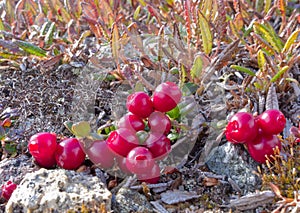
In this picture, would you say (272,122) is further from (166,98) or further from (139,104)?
(139,104)

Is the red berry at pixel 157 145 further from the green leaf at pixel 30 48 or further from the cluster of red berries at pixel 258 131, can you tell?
the green leaf at pixel 30 48

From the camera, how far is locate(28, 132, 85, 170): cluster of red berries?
8.61 ft

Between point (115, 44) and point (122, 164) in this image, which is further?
point (115, 44)

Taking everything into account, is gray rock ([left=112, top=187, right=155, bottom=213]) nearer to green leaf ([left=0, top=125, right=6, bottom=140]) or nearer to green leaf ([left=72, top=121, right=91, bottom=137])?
green leaf ([left=72, top=121, right=91, bottom=137])

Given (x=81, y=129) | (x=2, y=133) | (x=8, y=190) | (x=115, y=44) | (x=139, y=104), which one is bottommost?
(x=8, y=190)

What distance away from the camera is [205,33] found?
3115 mm

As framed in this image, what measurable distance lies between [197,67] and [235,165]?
0.61 metres

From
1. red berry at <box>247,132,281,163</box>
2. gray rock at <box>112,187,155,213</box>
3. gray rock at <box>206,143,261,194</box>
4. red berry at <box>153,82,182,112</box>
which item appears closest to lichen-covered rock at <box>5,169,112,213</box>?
gray rock at <box>112,187,155,213</box>

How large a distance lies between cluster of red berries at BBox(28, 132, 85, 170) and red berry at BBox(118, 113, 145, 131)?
26 centimetres

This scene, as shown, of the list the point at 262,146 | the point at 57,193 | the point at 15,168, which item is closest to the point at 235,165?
the point at 262,146

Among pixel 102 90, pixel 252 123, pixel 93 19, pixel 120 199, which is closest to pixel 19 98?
pixel 102 90

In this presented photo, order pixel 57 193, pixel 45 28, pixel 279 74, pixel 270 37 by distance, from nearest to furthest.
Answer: pixel 57 193, pixel 279 74, pixel 270 37, pixel 45 28

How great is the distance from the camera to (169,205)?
2.62 m

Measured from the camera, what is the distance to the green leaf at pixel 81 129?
2.56 metres
